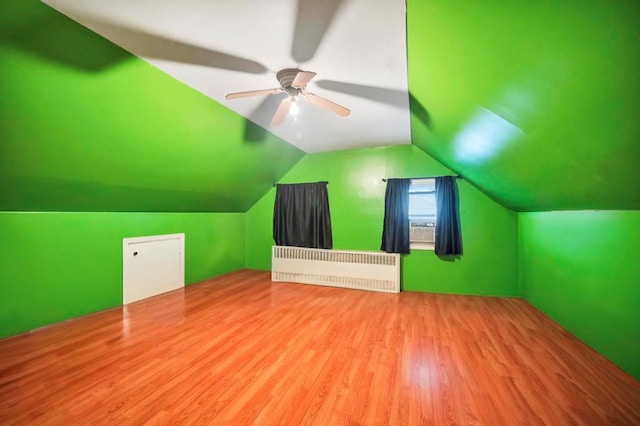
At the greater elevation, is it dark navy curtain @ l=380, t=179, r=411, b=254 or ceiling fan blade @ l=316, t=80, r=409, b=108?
ceiling fan blade @ l=316, t=80, r=409, b=108

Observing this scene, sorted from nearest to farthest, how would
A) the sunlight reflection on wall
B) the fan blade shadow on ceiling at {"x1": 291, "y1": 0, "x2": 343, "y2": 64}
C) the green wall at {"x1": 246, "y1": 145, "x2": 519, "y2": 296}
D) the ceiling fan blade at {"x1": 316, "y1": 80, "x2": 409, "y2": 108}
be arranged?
the fan blade shadow on ceiling at {"x1": 291, "y1": 0, "x2": 343, "y2": 64} < the sunlight reflection on wall < the ceiling fan blade at {"x1": 316, "y1": 80, "x2": 409, "y2": 108} < the green wall at {"x1": 246, "y1": 145, "x2": 519, "y2": 296}

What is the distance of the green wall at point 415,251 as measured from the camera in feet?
11.9

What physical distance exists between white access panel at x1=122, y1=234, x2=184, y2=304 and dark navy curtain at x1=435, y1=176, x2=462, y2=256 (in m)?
4.05

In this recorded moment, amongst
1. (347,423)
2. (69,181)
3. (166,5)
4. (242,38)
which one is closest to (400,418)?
(347,423)

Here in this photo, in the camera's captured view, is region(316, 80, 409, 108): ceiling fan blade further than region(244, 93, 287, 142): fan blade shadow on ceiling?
No

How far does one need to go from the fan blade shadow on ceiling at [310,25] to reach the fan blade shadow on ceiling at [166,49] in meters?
0.37

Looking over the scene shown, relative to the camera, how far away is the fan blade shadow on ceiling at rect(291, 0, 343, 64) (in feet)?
4.26

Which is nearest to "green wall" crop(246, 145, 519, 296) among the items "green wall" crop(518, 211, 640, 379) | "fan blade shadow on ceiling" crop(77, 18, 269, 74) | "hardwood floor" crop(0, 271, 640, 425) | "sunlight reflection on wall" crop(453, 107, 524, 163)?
"green wall" crop(518, 211, 640, 379)

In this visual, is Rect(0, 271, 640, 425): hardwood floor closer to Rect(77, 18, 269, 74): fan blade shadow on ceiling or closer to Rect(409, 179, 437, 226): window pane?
Rect(409, 179, 437, 226): window pane

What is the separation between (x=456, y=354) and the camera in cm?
218

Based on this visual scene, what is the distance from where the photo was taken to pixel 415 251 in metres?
3.95

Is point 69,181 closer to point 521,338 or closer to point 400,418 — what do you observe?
point 400,418

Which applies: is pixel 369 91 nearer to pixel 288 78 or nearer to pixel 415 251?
pixel 288 78

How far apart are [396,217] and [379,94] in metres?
2.12
